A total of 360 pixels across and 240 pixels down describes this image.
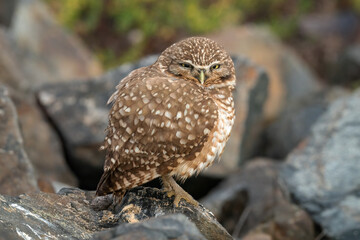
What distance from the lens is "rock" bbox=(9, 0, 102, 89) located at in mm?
11633

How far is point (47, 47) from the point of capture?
11.9 meters

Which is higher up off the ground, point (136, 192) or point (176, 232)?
point (136, 192)

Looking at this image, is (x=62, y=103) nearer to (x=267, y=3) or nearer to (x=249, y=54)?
(x=249, y=54)

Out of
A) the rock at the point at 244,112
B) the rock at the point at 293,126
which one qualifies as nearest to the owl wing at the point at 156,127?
the rock at the point at 244,112

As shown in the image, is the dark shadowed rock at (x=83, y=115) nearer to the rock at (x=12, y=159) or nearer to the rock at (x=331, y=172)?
the rock at (x=12, y=159)

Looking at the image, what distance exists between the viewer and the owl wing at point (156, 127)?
15.2 feet

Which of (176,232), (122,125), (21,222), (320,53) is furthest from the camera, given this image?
(320,53)

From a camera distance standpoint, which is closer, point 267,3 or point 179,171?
point 179,171

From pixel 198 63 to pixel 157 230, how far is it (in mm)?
1807

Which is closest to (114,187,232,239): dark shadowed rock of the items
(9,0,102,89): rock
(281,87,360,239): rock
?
(281,87,360,239): rock

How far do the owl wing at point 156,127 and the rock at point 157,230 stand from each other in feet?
3.73

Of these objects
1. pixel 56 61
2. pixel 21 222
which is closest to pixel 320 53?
pixel 56 61

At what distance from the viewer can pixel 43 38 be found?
39.3 ft

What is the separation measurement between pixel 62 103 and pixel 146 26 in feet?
17.5
